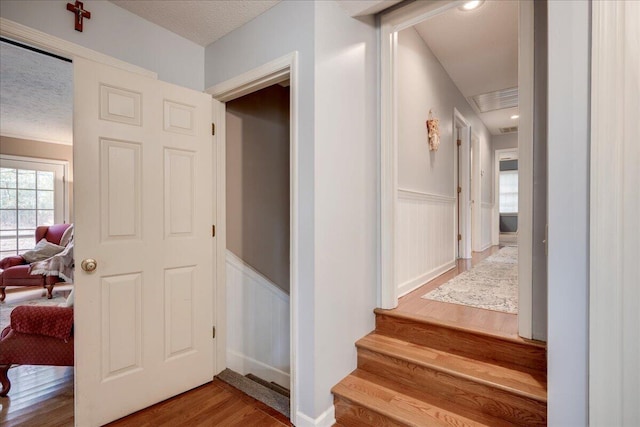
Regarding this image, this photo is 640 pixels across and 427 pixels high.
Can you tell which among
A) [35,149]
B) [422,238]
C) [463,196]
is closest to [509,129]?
[463,196]

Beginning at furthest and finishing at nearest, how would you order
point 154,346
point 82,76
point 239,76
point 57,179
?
point 57,179, point 239,76, point 154,346, point 82,76

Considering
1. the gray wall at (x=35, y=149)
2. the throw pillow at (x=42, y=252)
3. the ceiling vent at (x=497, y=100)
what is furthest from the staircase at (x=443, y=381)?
the gray wall at (x=35, y=149)

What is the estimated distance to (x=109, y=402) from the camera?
1712 mm

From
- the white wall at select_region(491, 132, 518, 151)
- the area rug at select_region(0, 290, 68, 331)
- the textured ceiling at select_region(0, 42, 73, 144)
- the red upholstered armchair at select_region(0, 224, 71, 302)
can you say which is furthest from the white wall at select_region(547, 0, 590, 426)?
the white wall at select_region(491, 132, 518, 151)

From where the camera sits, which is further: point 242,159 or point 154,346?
point 242,159

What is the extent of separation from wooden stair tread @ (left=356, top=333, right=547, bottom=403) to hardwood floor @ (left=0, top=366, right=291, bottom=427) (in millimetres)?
715

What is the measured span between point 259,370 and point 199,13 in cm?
273

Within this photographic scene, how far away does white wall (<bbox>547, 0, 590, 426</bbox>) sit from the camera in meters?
1.14

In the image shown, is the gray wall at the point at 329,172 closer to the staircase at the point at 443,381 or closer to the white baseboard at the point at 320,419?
the white baseboard at the point at 320,419

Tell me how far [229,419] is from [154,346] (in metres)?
0.64

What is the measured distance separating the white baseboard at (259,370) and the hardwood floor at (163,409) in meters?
0.37

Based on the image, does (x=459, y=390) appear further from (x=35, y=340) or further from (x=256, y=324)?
(x=35, y=340)

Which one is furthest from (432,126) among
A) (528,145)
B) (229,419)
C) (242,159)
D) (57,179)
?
(57,179)

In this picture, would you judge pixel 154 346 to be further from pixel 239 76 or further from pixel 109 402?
pixel 239 76
